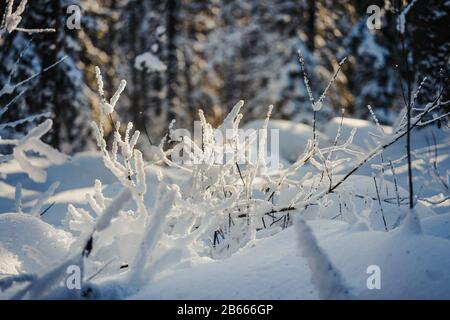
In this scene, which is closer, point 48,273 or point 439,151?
point 48,273

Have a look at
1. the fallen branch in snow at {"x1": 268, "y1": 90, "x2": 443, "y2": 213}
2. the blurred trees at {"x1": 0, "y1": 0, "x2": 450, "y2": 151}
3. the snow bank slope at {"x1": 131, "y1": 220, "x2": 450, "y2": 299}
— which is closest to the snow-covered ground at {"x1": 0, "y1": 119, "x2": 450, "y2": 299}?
the snow bank slope at {"x1": 131, "y1": 220, "x2": 450, "y2": 299}

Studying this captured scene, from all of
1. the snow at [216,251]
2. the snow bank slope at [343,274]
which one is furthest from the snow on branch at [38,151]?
the snow bank slope at [343,274]

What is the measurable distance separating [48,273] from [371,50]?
56.9ft

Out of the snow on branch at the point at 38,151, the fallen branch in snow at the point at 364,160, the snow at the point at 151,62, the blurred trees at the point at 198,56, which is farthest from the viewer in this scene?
the snow at the point at 151,62

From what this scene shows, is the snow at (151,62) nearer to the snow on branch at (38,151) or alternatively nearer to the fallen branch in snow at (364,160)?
the fallen branch in snow at (364,160)

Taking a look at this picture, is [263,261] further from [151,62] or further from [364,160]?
[151,62]

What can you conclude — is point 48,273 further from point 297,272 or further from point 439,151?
point 439,151

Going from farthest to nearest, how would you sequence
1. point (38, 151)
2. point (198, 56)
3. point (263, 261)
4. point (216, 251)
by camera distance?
point (198, 56), point (216, 251), point (263, 261), point (38, 151)

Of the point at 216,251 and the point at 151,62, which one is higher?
the point at 151,62

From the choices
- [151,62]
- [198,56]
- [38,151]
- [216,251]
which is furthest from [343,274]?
[198,56]

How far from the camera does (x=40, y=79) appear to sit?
10.1 metres

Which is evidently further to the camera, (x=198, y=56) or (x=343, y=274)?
(x=198, y=56)
